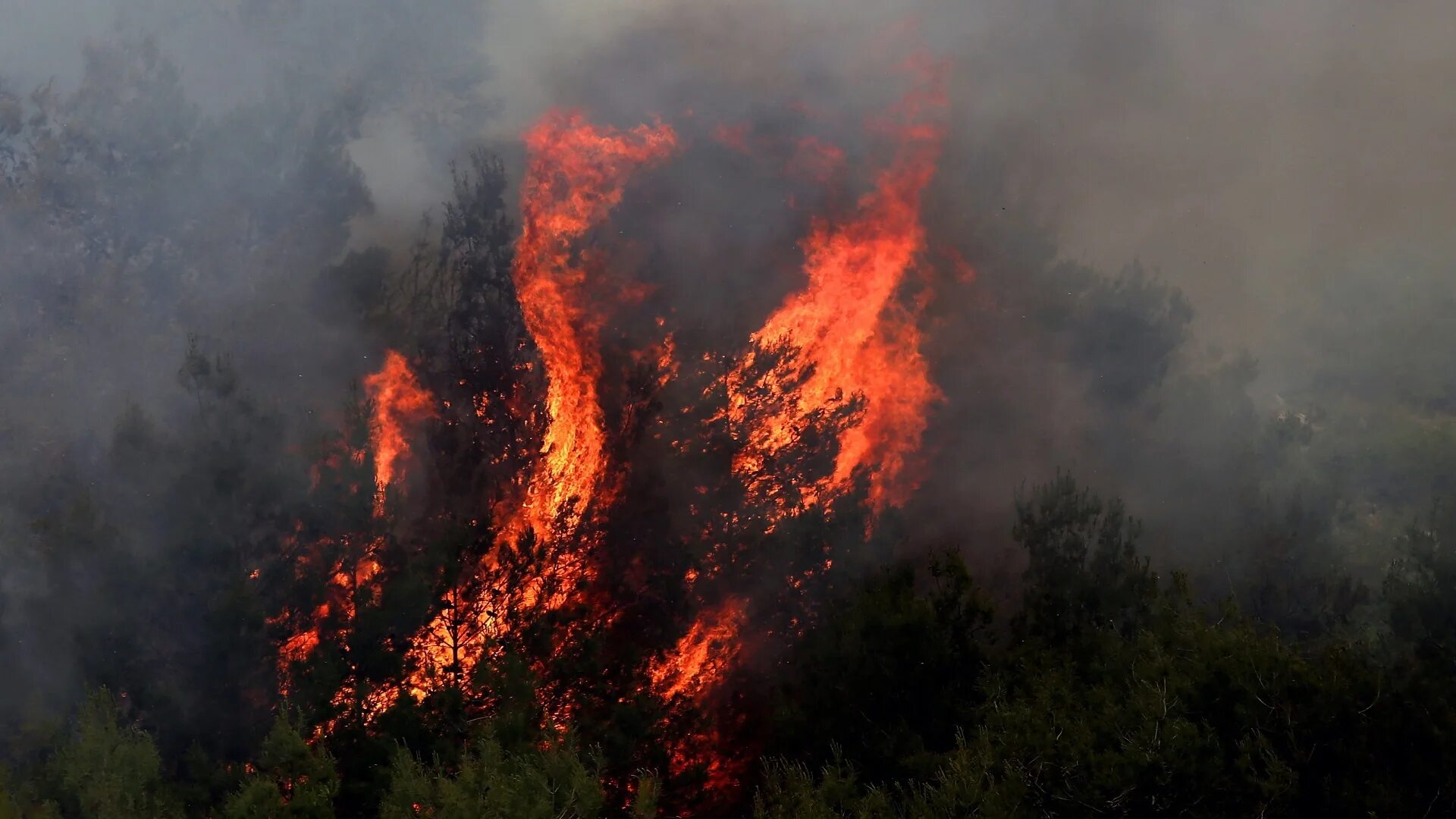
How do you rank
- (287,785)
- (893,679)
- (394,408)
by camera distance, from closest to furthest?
(287,785) → (893,679) → (394,408)

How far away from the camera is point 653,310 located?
1505 inches

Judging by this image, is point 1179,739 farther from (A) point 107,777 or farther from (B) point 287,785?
(A) point 107,777

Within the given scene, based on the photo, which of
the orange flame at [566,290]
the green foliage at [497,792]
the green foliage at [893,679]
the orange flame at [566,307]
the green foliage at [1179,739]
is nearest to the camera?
the green foliage at [1179,739]

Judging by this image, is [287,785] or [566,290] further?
[566,290]

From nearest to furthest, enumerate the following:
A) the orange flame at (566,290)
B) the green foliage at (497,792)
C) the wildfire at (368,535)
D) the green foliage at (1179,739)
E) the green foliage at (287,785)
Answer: the green foliage at (1179,739) < the green foliage at (497,792) < the green foliage at (287,785) < the wildfire at (368,535) < the orange flame at (566,290)

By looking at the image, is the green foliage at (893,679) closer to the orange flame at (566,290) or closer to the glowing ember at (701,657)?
the glowing ember at (701,657)

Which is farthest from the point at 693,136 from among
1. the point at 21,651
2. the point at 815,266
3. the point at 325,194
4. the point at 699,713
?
the point at 21,651

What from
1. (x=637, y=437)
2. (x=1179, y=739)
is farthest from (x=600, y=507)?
(x=1179, y=739)

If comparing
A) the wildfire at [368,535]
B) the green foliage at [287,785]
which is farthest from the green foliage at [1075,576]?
the green foliage at [287,785]

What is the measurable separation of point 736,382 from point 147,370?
17847 mm

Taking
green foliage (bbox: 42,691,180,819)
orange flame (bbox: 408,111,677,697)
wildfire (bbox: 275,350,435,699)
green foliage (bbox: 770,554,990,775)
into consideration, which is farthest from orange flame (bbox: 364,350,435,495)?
green foliage (bbox: 770,554,990,775)

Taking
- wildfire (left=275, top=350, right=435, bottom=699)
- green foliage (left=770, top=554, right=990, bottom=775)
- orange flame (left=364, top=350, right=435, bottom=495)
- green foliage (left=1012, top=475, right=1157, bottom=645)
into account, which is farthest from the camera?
orange flame (left=364, top=350, right=435, bottom=495)

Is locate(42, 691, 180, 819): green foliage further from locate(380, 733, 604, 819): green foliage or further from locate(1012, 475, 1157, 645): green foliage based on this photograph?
locate(1012, 475, 1157, 645): green foliage

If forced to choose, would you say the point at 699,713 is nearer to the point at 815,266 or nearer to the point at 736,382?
the point at 736,382
